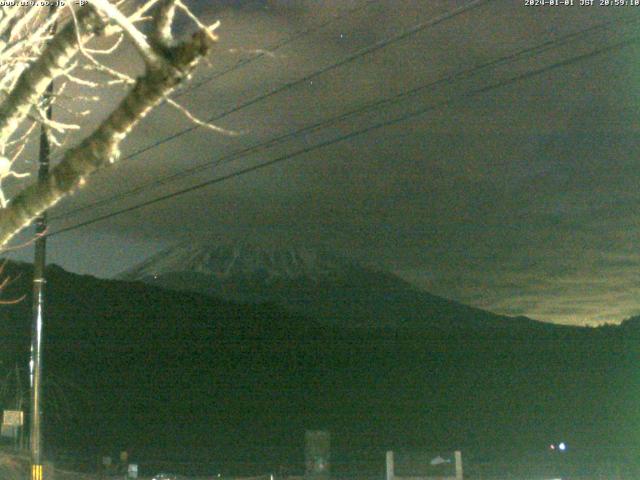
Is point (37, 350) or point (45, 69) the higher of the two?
point (45, 69)

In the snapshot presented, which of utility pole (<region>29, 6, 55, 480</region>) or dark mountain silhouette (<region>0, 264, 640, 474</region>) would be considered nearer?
utility pole (<region>29, 6, 55, 480</region>)

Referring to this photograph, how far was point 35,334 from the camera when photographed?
18.6 meters

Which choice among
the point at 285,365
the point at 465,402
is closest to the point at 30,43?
the point at 465,402

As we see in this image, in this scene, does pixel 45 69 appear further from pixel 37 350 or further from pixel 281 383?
pixel 281 383

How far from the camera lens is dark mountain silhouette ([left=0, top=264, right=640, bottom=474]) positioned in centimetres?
6650

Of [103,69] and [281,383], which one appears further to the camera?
[281,383]

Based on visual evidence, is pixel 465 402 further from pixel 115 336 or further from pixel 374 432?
pixel 115 336

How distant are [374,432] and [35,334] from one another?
64.4 m

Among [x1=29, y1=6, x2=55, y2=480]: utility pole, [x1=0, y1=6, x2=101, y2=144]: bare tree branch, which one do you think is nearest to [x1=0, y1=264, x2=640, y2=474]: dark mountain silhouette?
[x1=29, y1=6, x2=55, y2=480]: utility pole

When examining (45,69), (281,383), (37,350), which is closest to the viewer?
(45,69)

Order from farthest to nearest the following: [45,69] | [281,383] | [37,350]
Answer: [281,383]
[37,350]
[45,69]

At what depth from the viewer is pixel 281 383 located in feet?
321

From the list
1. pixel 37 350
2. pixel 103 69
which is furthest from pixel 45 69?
pixel 37 350

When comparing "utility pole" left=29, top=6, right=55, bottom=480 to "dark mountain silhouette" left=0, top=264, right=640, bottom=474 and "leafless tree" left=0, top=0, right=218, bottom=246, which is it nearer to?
"leafless tree" left=0, top=0, right=218, bottom=246
